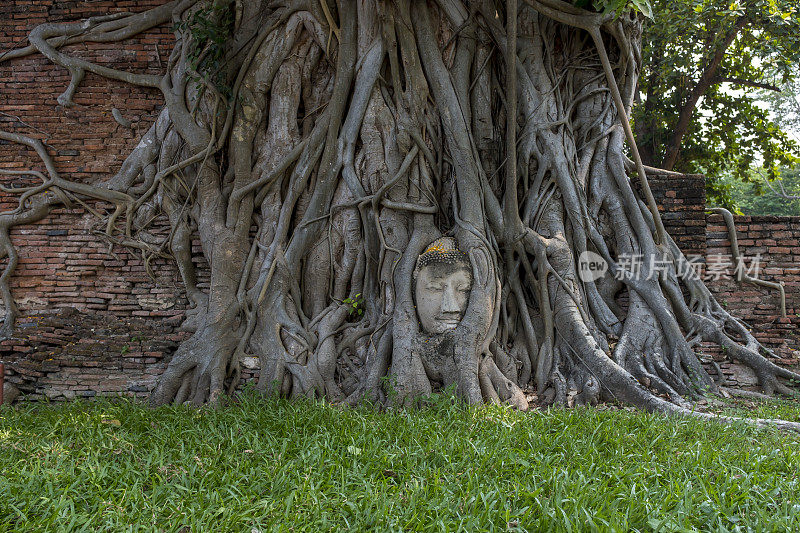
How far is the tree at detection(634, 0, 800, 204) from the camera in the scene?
628cm

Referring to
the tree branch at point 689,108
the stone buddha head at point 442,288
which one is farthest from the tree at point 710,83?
the stone buddha head at point 442,288

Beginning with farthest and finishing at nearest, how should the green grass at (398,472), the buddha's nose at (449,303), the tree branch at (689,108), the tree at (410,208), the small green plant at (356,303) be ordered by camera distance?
the tree branch at (689,108), the small green plant at (356,303), the tree at (410,208), the buddha's nose at (449,303), the green grass at (398,472)

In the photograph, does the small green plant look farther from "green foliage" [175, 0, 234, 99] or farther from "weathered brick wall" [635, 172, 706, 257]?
"weathered brick wall" [635, 172, 706, 257]

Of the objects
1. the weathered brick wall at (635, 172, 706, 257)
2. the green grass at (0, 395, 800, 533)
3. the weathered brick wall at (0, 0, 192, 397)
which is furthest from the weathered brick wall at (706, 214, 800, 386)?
the weathered brick wall at (0, 0, 192, 397)

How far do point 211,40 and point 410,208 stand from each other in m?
2.36

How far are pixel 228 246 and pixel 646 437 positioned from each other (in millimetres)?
3346

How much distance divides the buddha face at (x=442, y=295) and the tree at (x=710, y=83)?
419 cm

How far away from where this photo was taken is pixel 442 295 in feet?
13.6

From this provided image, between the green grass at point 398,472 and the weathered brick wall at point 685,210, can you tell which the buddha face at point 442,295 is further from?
the weathered brick wall at point 685,210

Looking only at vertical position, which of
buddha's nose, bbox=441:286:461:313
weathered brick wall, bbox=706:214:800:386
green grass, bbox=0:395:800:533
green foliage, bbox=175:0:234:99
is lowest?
green grass, bbox=0:395:800:533

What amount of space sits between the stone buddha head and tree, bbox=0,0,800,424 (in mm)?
16

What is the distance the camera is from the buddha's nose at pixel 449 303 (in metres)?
4.11

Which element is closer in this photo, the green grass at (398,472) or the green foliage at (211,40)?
the green grass at (398,472)

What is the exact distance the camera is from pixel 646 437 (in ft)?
9.78
